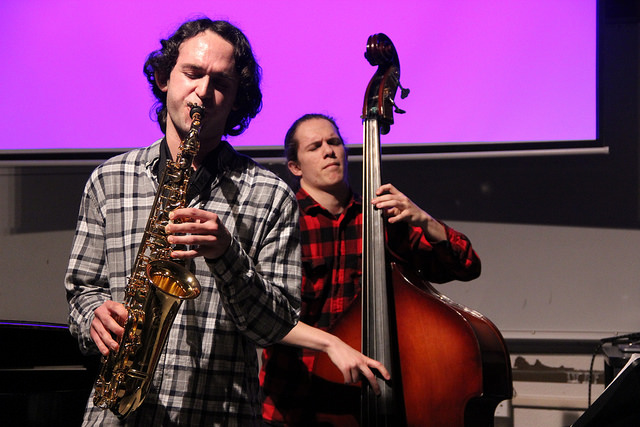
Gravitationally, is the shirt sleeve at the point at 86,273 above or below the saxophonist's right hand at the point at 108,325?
above

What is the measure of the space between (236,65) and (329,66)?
1.29 m

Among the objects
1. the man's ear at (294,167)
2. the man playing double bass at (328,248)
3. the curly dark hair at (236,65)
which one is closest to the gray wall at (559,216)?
the man's ear at (294,167)

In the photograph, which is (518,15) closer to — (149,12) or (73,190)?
(149,12)

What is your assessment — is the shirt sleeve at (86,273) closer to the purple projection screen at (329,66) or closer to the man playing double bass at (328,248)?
the man playing double bass at (328,248)

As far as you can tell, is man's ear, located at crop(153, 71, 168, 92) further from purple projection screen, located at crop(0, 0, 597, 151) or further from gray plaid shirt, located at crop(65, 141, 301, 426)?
purple projection screen, located at crop(0, 0, 597, 151)

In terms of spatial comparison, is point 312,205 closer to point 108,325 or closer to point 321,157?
point 321,157

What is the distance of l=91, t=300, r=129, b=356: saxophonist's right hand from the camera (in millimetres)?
1242

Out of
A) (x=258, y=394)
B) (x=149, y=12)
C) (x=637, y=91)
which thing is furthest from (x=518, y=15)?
(x=258, y=394)

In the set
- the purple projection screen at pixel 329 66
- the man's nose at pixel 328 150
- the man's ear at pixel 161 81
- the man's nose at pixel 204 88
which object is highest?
the purple projection screen at pixel 329 66

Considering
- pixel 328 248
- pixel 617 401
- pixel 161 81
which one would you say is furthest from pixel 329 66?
pixel 617 401

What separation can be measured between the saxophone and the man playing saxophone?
34mm

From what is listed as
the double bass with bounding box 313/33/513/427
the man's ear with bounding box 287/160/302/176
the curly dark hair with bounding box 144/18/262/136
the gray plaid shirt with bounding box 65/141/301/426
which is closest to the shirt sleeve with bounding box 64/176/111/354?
the gray plaid shirt with bounding box 65/141/301/426

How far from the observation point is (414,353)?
1702 mm

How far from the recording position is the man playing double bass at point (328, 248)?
6.12ft
